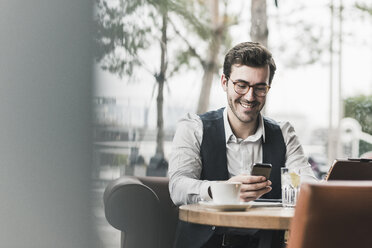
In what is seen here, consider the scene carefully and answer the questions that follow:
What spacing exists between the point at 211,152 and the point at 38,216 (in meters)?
0.87

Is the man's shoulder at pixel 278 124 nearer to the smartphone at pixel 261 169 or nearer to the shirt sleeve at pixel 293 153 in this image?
the shirt sleeve at pixel 293 153

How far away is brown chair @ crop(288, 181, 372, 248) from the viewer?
1600 millimetres

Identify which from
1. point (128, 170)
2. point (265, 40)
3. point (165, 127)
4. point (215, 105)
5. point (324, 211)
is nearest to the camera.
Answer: point (324, 211)

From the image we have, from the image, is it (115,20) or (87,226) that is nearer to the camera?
(87,226)

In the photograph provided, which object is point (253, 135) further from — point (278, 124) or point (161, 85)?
point (161, 85)

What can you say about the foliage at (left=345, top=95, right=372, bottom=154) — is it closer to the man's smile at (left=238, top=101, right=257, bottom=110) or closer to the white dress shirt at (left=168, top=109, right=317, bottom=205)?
the white dress shirt at (left=168, top=109, right=317, bottom=205)

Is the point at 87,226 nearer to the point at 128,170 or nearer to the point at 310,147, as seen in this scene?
the point at 128,170

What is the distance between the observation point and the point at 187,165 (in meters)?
2.65

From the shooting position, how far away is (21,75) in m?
2.19

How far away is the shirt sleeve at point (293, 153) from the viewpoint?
2.83 metres

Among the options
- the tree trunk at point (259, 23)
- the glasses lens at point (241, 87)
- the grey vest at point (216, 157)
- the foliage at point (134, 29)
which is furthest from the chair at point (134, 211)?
the tree trunk at point (259, 23)

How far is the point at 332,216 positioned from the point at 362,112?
5959 mm

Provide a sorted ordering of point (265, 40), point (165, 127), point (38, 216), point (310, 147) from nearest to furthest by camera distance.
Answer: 1. point (38, 216)
2. point (265, 40)
3. point (165, 127)
4. point (310, 147)

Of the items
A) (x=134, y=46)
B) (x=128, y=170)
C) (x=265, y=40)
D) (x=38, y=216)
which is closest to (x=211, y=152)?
(x=38, y=216)
